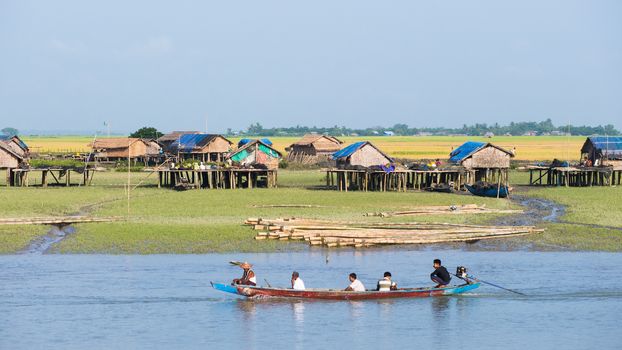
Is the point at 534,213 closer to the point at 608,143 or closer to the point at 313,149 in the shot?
the point at 608,143

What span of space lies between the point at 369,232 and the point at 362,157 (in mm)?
28925

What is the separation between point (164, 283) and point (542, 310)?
11.6 meters

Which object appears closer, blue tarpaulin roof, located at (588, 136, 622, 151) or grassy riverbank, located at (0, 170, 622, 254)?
grassy riverbank, located at (0, 170, 622, 254)

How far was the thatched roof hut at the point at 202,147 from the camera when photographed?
9219 cm

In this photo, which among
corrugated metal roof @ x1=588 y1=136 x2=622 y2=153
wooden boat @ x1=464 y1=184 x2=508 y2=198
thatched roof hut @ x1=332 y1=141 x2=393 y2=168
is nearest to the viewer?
wooden boat @ x1=464 y1=184 x2=508 y2=198

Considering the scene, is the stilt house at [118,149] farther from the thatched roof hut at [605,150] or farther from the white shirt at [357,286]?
the white shirt at [357,286]

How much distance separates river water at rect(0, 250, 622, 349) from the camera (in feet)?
79.6

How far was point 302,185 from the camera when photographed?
227 feet

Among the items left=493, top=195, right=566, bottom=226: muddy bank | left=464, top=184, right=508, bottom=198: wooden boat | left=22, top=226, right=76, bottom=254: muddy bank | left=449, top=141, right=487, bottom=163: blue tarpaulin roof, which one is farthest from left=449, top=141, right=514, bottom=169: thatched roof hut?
left=22, top=226, right=76, bottom=254: muddy bank

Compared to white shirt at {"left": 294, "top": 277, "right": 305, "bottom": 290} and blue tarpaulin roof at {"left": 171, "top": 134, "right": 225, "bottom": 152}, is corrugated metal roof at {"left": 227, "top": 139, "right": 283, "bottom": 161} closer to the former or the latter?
blue tarpaulin roof at {"left": 171, "top": 134, "right": 225, "bottom": 152}

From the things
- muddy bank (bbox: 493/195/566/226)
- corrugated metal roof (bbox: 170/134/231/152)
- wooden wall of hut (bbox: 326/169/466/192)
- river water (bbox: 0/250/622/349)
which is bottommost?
river water (bbox: 0/250/622/349)

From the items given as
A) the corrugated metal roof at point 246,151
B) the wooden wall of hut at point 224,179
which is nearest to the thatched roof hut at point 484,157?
the corrugated metal roof at point 246,151

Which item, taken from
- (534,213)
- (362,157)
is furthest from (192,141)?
(534,213)

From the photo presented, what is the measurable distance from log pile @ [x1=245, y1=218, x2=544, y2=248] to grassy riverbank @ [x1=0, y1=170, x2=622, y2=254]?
679mm
